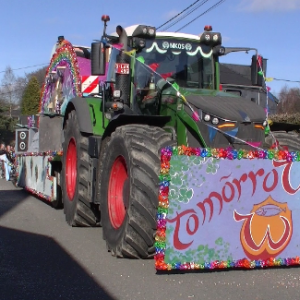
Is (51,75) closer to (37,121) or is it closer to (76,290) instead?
(37,121)

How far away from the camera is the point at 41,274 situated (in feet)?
19.2

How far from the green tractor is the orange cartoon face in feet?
3.02

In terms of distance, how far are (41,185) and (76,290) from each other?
22.8 feet

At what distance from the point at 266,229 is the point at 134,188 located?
1.52 meters

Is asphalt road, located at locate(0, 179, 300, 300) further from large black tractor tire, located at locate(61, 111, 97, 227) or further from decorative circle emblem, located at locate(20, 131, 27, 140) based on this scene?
decorative circle emblem, located at locate(20, 131, 27, 140)

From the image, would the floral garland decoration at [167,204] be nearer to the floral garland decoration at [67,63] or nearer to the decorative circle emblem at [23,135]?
the floral garland decoration at [67,63]

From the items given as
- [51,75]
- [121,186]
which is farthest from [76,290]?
[51,75]

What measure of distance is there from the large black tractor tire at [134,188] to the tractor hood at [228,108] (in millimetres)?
708

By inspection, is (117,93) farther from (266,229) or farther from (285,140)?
(266,229)

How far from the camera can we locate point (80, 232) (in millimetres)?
8242

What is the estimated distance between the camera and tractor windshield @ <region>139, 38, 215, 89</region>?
7457 mm

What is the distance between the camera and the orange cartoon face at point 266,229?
19.4 ft

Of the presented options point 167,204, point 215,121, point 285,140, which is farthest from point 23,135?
point 167,204

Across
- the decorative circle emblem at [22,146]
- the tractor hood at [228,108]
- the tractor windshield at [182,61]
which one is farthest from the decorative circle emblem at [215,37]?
the decorative circle emblem at [22,146]
